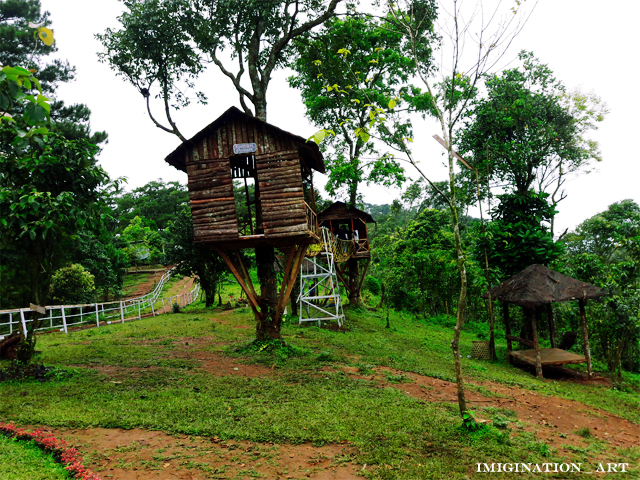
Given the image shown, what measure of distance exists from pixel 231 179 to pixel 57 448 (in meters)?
7.43

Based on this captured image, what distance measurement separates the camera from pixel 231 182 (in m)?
10.8

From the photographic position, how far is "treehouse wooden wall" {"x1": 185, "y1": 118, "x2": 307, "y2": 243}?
10.6m

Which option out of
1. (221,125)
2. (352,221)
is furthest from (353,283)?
(221,125)

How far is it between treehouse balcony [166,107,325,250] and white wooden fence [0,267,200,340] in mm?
6424

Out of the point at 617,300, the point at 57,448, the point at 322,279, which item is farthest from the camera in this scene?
the point at 322,279

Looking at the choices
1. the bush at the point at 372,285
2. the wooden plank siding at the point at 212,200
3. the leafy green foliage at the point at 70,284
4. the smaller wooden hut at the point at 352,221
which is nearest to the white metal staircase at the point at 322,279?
the smaller wooden hut at the point at 352,221

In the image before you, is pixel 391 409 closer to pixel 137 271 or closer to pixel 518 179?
pixel 518 179

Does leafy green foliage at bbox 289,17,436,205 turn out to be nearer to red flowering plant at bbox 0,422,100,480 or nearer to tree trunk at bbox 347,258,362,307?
tree trunk at bbox 347,258,362,307

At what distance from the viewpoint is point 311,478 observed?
4.39 metres

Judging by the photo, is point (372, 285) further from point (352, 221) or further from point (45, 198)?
point (45, 198)

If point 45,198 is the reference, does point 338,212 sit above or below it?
above

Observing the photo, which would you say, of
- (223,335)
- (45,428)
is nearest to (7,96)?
(45,428)

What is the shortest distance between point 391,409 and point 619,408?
5.89 meters

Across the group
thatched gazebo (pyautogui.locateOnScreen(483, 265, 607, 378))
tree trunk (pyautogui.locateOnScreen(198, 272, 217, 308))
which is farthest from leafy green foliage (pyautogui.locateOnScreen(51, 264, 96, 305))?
thatched gazebo (pyautogui.locateOnScreen(483, 265, 607, 378))
